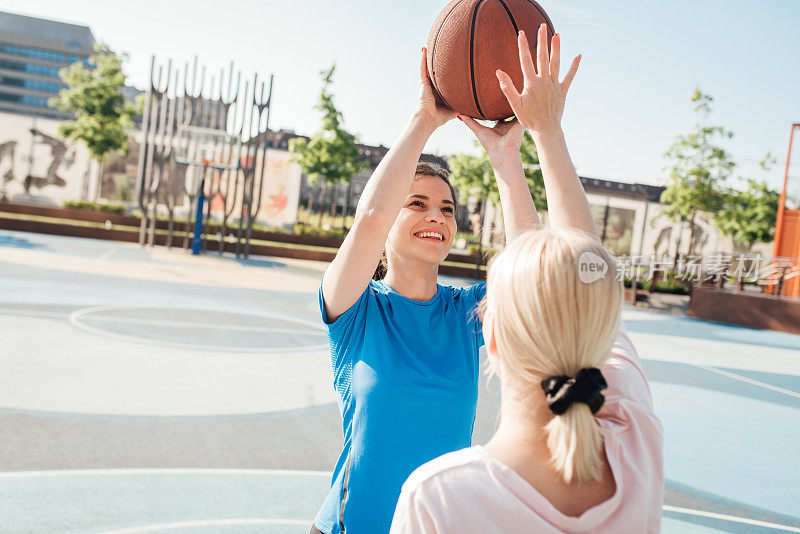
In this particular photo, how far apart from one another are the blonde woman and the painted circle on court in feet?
23.2

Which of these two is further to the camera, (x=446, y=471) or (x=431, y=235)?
(x=431, y=235)

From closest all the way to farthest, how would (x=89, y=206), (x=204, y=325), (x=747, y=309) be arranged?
(x=204, y=325) → (x=747, y=309) → (x=89, y=206)

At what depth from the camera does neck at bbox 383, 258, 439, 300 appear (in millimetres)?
2182

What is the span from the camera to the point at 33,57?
99062 mm

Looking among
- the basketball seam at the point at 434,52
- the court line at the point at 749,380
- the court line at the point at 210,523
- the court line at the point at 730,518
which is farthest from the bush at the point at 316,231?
the basketball seam at the point at 434,52

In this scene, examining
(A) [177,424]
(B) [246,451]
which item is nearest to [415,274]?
(B) [246,451]

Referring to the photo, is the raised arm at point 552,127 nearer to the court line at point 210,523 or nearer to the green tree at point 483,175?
the court line at point 210,523

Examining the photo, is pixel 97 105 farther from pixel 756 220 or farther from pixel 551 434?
pixel 756 220

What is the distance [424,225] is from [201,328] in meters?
7.37

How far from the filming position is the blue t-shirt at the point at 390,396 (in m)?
A: 1.92

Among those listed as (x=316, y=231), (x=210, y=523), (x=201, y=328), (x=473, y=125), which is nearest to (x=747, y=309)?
(x=201, y=328)

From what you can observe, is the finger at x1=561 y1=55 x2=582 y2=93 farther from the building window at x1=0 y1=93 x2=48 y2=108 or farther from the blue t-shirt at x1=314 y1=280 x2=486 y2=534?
the building window at x1=0 y1=93 x2=48 y2=108

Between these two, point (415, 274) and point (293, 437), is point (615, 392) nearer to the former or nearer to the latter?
point (415, 274)

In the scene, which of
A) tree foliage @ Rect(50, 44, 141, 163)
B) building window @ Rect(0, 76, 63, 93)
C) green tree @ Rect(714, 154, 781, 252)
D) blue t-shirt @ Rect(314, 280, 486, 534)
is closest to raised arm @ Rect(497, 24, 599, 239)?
blue t-shirt @ Rect(314, 280, 486, 534)
